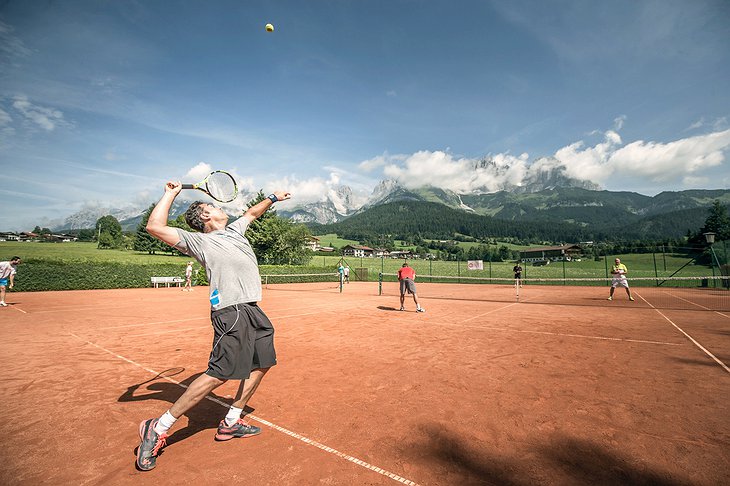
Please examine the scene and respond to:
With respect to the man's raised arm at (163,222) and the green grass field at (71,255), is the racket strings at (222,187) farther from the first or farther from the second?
the green grass field at (71,255)

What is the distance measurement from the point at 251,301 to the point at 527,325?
→ 9.13m

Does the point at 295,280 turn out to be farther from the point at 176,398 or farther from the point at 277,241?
the point at 176,398

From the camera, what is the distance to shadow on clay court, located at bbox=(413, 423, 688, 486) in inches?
109

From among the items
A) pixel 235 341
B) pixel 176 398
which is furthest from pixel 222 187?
pixel 176 398

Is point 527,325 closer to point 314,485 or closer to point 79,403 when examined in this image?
point 314,485

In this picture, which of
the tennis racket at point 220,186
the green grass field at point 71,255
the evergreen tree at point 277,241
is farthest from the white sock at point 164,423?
the evergreen tree at point 277,241

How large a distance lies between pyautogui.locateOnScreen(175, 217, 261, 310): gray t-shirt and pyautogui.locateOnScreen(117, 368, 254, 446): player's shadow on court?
1.59 meters

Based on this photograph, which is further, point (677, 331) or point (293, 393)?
point (677, 331)

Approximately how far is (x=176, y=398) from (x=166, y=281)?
27435 mm

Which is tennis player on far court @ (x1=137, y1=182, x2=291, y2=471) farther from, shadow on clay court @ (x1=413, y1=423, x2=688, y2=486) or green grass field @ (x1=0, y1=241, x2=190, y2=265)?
green grass field @ (x1=0, y1=241, x2=190, y2=265)

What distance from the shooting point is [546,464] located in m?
3.01

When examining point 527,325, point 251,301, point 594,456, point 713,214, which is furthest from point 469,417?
point 713,214

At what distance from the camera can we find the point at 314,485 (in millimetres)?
2693

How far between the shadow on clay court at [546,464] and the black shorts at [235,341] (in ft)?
6.00
